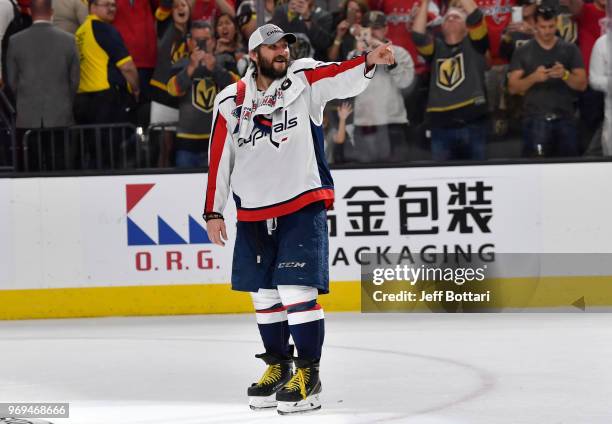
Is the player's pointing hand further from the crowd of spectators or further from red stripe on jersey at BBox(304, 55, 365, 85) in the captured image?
the crowd of spectators

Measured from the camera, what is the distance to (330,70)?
4875mm

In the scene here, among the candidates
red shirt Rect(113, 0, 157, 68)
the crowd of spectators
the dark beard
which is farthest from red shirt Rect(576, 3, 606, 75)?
the dark beard

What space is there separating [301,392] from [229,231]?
3.76 meters

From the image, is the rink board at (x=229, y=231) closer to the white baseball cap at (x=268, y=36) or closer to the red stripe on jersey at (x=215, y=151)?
the red stripe on jersey at (x=215, y=151)

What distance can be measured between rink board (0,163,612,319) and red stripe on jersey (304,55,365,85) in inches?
136

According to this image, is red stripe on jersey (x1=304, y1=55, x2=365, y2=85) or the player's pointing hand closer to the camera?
the player's pointing hand

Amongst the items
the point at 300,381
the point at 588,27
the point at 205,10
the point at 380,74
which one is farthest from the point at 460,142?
the point at 300,381

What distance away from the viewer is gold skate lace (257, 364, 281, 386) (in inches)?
194

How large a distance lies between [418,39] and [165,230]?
2.19 m

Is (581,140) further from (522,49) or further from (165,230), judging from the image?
(165,230)

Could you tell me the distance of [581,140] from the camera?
27.5 ft

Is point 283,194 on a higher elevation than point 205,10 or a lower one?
lower

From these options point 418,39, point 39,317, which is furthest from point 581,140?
point 39,317

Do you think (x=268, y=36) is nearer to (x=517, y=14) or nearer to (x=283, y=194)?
(x=283, y=194)
